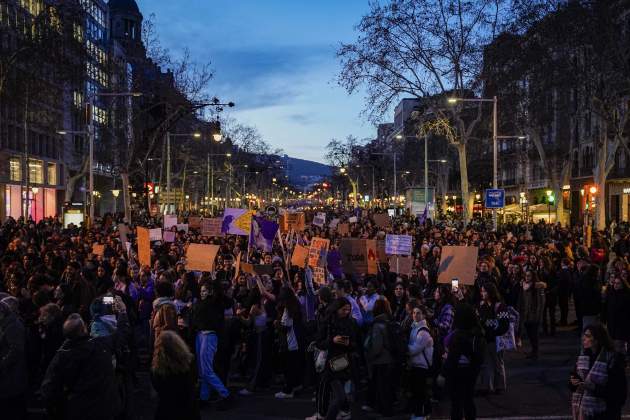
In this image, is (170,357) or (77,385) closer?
(170,357)

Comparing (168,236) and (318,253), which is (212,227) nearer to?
(168,236)

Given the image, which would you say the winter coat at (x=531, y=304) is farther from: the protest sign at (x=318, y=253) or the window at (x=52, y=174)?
the window at (x=52, y=174)

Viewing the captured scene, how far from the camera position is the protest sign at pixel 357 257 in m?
13.4

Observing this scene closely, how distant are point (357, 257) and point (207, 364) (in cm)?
548

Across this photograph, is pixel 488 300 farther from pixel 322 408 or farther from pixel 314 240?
pixel 314 240

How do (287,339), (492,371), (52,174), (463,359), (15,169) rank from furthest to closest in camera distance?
(52,174) → (15,169) → (287,339) → (492,371) → (463,359)

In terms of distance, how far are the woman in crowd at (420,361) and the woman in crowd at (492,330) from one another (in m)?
1.13

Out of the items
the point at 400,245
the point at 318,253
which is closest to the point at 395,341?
the point at 318,253

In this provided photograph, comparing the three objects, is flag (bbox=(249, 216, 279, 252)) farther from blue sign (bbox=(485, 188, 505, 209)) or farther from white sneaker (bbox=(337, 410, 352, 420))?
blue sign (bbox=(485, 188, 505, 209))

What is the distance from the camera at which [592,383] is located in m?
5.47

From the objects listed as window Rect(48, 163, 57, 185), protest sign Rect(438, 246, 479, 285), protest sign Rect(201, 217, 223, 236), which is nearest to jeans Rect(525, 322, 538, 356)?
protest sign Rect(438, 246, 479, 285)

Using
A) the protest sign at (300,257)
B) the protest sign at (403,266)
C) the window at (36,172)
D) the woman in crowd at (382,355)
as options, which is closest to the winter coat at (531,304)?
the protest sign at (403,266)

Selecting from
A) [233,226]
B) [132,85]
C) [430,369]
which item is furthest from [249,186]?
[430,369]

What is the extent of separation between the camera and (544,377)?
32.7 feet
